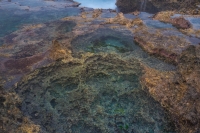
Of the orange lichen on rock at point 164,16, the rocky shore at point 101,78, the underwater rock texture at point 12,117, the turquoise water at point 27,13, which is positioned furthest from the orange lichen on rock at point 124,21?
the underwater rock texture at point 12,117

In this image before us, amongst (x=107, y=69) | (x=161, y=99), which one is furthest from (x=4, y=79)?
(x=161, y=99)

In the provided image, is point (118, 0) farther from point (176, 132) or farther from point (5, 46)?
point (176, 132)

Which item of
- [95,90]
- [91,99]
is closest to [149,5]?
[95,90]

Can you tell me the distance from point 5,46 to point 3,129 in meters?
5.24

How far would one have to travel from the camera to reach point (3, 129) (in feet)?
16.5

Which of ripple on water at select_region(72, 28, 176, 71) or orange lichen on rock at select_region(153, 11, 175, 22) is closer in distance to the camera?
ripple on water at select_region(72, 28, 176, 71)

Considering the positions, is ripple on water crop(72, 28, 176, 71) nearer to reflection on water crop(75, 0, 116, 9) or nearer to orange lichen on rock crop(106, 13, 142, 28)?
orange lichen on rock crop(106, 13, 142, 28)

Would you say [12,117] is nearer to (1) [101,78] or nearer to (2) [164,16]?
(1) [101,78]

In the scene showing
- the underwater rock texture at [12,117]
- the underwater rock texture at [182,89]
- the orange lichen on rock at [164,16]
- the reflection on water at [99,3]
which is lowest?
the underwater rock texture at [12,117]

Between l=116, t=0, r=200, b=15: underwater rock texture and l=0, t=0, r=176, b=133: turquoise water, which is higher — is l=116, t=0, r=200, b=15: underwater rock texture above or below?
above

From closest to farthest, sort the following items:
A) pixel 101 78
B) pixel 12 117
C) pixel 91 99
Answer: pixel 12 117 → pixel 91 99 → pixel 101 78

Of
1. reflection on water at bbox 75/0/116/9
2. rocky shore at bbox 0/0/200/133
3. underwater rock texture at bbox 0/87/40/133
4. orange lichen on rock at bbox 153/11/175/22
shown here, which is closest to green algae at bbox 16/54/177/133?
rocky shore at bbox 0/0/200/133

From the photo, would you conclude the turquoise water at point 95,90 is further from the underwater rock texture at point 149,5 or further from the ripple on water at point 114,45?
the underwater rock texture at point 149,5

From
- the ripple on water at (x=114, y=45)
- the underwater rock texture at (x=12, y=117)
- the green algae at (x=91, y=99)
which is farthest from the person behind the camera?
the ripple on water at (x=114, y=45)
